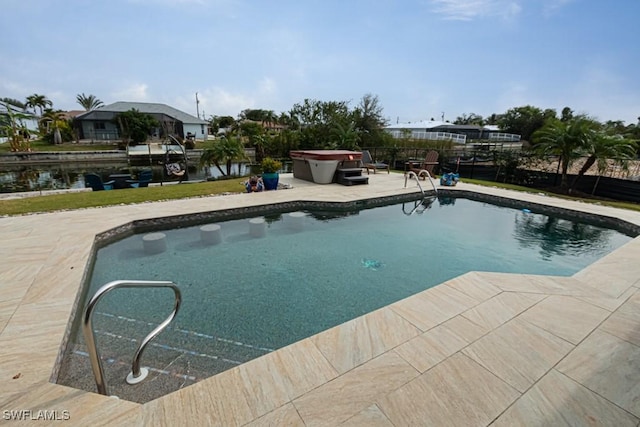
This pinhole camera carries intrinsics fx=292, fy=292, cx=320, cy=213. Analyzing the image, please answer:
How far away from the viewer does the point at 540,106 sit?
3756 centimetres

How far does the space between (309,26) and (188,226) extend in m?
7.61

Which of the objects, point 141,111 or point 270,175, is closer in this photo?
point 270,175

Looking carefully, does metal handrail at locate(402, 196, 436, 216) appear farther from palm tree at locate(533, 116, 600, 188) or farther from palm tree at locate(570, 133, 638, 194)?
palm tree at locate(570, 133, 638, 194)

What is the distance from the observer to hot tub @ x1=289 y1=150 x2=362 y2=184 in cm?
922

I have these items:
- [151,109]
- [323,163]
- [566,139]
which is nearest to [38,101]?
[151,109]

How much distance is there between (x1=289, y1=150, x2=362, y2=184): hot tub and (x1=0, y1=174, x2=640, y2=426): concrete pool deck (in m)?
6.45

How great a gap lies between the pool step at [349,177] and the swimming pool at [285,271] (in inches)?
91.4

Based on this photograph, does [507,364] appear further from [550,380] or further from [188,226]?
[188,226]

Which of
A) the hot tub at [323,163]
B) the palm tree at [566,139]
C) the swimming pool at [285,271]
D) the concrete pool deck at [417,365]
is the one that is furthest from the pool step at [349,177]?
the concrete pool deck at [417,365]

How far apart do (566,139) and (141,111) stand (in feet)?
117

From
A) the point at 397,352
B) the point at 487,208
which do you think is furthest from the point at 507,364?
the point at 487,208

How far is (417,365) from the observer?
6.78 feet

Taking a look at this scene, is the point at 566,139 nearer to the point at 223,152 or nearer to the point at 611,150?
the point at 611,150

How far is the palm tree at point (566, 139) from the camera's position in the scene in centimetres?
848
